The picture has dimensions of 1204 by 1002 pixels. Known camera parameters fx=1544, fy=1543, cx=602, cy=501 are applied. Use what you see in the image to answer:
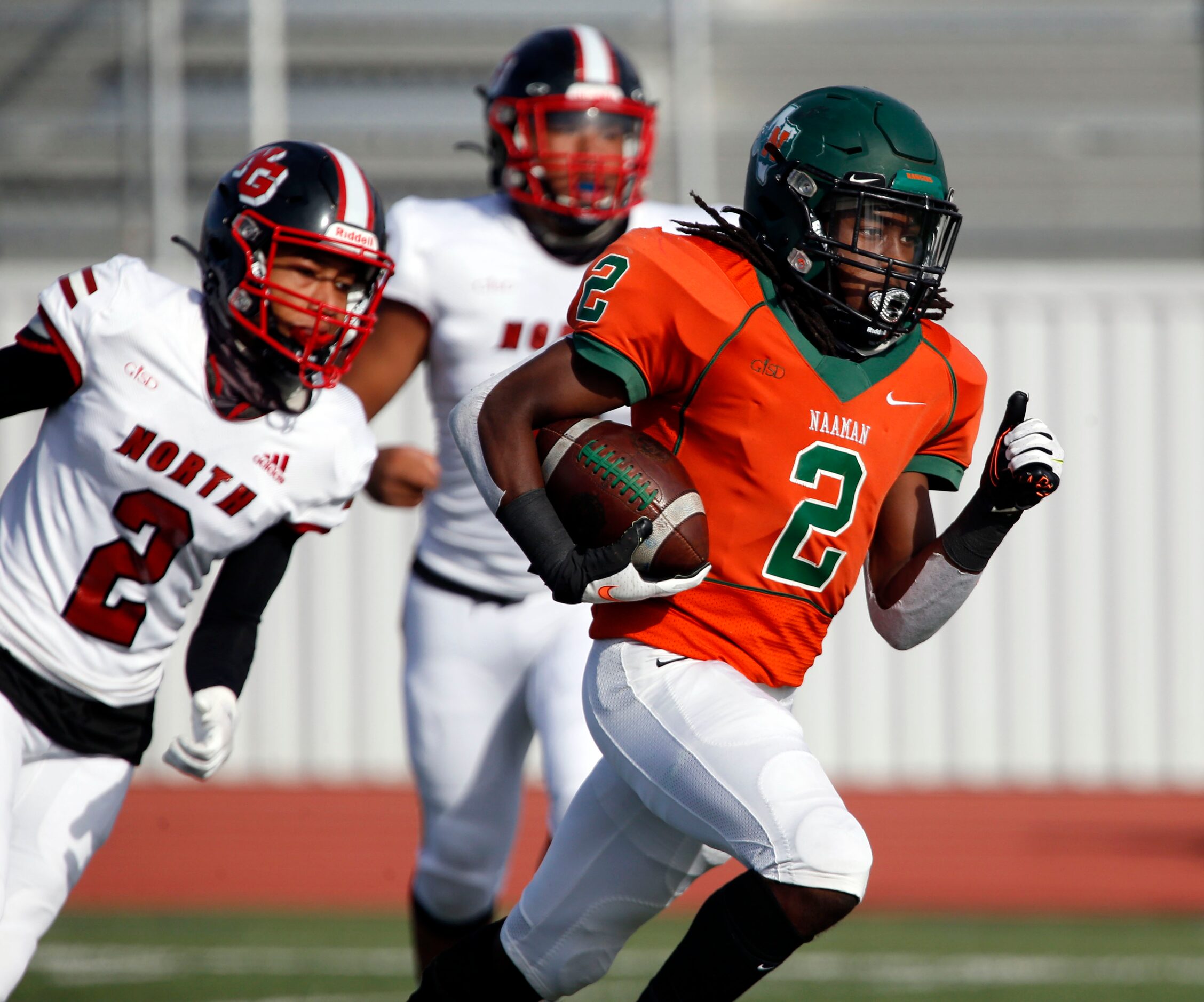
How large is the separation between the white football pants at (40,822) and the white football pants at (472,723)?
81cm

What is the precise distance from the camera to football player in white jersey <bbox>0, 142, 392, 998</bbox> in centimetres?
280

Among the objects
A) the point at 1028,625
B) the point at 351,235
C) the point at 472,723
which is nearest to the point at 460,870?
the point at 472,723

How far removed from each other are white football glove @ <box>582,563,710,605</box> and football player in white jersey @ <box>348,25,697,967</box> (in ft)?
3.42

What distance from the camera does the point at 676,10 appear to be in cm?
744

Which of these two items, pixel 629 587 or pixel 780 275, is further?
pixel 780 275

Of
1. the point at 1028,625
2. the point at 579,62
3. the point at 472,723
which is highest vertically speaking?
the point at 579,62

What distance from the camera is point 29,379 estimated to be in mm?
2811

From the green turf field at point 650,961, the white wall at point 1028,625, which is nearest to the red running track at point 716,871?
the white wall at point 1028,625

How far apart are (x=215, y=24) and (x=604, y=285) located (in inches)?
235

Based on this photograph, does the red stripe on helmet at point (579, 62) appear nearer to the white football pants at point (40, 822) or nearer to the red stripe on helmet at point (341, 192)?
the red stripe on helmet at point (341, 192)

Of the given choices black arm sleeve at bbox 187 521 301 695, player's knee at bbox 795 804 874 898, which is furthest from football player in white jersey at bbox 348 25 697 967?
player's knee at bbox 795 804 874 898

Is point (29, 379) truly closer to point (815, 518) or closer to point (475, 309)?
point (475, 309)

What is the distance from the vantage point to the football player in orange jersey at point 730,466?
2.37m

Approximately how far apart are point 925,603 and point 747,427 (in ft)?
1.69
